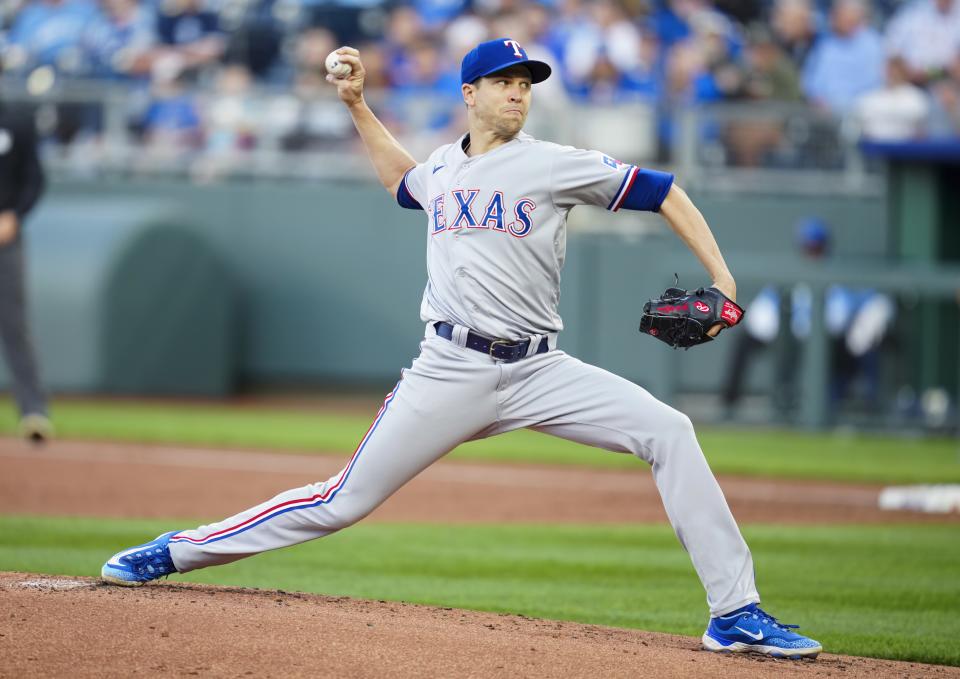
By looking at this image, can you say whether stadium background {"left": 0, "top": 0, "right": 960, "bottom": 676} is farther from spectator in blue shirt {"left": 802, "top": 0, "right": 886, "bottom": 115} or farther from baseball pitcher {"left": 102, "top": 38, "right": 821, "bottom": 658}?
baseball pitcher {"left": 102, "top": 38, "right": 821, "bottom": 658}

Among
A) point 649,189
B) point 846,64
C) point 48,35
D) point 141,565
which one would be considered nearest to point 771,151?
point 846,64

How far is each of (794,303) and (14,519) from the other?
8410 mm

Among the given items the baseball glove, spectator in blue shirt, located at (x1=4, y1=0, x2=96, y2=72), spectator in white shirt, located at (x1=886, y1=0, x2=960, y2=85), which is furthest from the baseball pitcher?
spectator in blue shirt, located at (x1=4, y1=0, x2=96, y2=72)

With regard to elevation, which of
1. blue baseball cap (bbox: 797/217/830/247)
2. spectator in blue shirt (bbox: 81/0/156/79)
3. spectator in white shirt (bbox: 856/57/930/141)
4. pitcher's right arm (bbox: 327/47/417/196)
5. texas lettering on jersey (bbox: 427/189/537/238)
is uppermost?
spectator in blue shirt (bbox: 81/0/156/79)

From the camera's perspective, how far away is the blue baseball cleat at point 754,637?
4.59 meters

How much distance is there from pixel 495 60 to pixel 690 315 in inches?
41.6

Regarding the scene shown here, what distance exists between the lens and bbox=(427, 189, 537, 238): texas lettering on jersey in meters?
4.68

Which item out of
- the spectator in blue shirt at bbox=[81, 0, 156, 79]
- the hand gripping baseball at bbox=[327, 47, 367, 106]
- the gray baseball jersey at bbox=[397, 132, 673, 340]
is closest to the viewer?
the gray baseball jersey at bbox=[397, 132, 673, 340]

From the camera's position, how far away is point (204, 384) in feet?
53.0

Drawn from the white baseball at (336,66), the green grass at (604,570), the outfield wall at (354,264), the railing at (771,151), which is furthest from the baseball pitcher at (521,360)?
the railing at (771,151)

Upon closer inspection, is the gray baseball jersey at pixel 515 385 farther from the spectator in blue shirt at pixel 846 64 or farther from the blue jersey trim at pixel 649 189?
the spectator in blue shirt at pixel 846 64

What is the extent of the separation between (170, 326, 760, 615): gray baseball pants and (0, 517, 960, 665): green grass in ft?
3.33

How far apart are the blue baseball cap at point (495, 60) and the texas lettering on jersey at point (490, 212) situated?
1.30 ft

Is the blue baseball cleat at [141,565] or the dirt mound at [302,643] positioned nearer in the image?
the dirt mound at [302,643]
